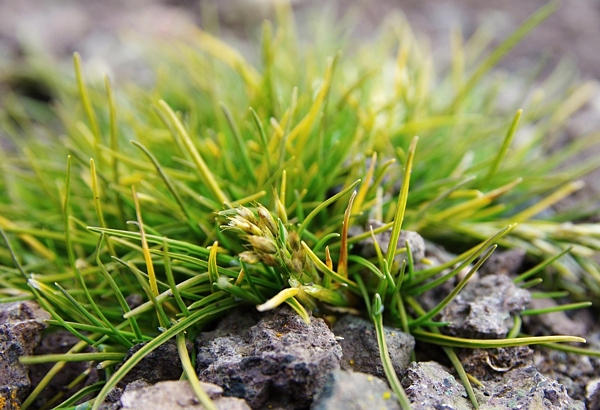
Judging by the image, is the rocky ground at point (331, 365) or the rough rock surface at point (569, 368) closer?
the rocky ground at point (331, 365)

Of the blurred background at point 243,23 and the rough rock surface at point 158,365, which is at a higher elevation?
the blurred background at point 243,23

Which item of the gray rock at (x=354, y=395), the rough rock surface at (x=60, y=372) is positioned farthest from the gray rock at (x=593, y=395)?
the rough rock surface at (x=60, y=372)

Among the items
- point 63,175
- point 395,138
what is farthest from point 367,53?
point 63,175

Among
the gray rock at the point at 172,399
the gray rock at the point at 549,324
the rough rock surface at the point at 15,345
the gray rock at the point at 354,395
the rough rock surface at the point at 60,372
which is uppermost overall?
the gray rock at the point at 354,395

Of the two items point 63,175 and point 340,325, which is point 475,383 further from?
point 63,175

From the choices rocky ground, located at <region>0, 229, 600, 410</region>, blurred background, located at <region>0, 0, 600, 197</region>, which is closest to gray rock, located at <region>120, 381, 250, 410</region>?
rocky ground, located at <region>0, 229, 600, 410</region>

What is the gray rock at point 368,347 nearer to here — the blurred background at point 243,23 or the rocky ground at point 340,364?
the rocky ground at point 340,364

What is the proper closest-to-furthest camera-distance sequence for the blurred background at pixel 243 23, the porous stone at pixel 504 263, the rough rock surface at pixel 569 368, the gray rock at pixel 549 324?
the rough rock surface at pixel 569 368
the gray rock at pixel 549 324
the porous stone at pixel 504 263
the blurred background at pixel 243 23

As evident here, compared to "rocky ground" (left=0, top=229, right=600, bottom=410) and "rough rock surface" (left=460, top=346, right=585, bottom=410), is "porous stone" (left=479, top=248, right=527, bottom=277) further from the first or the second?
"rough rock surface" (left=460, top=346, right=585, bottom=410)
